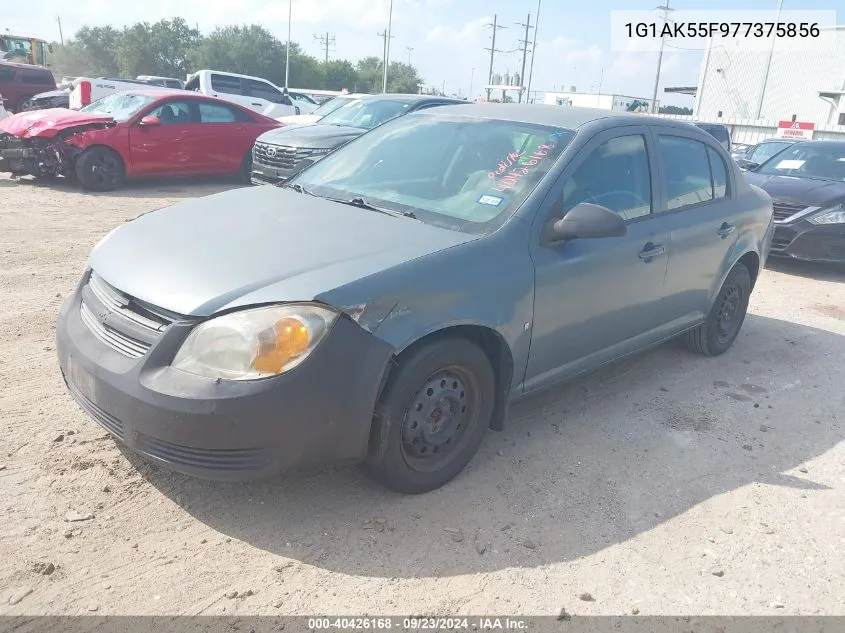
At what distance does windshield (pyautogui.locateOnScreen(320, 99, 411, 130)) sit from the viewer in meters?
10.8

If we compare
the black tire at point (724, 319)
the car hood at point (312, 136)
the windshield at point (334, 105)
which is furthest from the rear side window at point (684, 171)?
the windshield at point (334, 105)

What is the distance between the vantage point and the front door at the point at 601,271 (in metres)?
3.38

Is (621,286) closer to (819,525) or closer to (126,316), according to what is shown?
(819,525)

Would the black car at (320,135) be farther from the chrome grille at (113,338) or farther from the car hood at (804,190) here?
the chrome grille at (113,338)

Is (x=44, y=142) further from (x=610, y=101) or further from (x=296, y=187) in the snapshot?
(x=610, y=101)

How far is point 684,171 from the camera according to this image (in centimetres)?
445

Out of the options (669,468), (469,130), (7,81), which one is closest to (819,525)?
(669,468)

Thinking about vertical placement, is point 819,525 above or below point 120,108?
below

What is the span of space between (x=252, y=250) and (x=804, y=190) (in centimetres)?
778

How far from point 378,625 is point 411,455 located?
0.81 m

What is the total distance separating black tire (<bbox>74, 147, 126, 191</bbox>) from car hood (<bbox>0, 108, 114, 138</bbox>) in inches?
16.4

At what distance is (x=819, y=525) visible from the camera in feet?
10.4

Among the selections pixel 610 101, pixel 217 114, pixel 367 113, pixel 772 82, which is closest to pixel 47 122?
pixel 217 114

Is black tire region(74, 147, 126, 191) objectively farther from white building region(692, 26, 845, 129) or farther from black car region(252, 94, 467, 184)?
white building region(692, 26, 845, 129)
